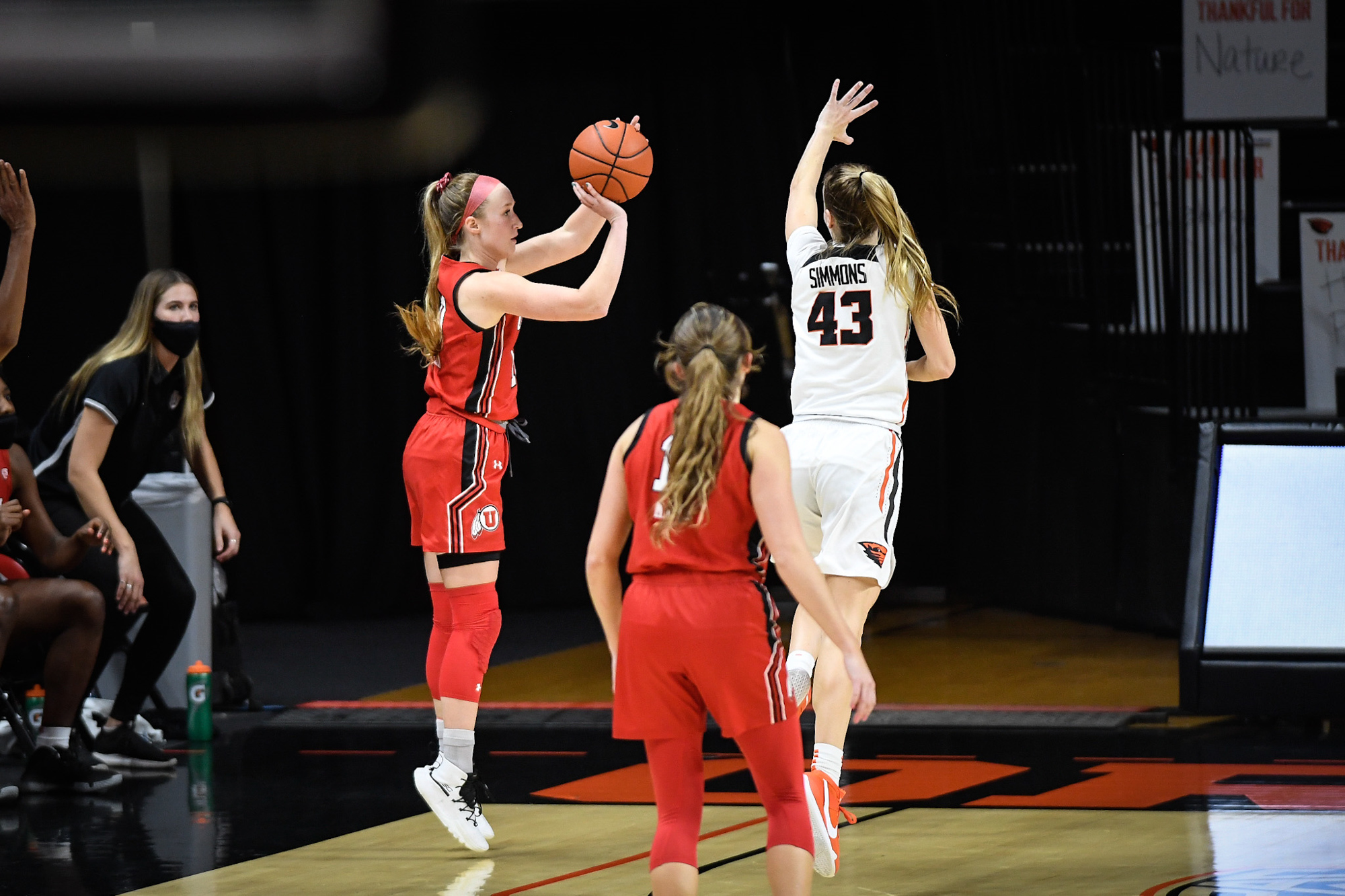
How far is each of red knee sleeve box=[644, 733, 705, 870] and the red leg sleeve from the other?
161 cm

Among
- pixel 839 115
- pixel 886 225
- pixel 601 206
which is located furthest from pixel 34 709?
pixel 886 225

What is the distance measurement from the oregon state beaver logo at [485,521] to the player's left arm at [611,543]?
61.2 inches

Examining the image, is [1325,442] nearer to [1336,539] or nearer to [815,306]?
[1336,539]

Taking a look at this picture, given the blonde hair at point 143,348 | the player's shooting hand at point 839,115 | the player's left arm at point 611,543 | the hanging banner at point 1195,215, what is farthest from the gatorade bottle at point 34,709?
the hanging banner at point 1195,215

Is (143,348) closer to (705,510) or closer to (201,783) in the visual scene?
(201,783)

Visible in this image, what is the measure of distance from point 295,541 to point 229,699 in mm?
2751

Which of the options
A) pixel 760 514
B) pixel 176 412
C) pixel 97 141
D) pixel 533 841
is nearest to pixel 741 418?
pixel 760 514

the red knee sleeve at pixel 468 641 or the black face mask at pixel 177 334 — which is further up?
the black face mask at pixel 177 334

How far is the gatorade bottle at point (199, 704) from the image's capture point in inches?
287

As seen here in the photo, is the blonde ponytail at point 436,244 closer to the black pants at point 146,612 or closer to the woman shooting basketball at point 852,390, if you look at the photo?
the woman shooting basketball at point 852,390

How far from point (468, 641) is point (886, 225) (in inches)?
64.8

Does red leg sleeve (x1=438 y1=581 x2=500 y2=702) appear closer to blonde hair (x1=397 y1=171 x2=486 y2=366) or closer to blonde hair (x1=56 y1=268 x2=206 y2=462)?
blonde hair (x1=397 y1=171 x2=486 y2=366)

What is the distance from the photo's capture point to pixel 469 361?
5414 millimetres

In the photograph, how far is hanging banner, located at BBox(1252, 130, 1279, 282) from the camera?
998 centimetres
